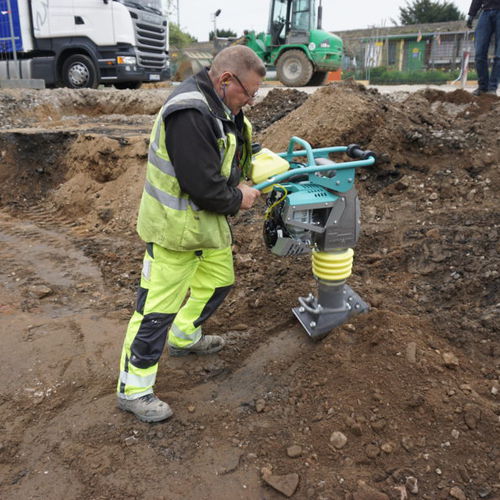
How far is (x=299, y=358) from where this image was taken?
120 inches

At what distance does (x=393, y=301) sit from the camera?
11.7ft

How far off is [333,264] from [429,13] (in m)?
44.7

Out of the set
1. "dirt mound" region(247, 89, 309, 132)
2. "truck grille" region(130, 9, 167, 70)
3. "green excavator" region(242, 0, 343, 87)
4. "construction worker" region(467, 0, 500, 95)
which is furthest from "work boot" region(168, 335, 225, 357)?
"green excavator" region(242, 0, 343, 87)

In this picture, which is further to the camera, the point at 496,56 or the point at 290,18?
the point at 290,18

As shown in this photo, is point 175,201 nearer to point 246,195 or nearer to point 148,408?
point 246,195

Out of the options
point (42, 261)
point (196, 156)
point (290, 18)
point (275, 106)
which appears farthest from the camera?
point (290, 18)

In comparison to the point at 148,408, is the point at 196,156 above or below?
above

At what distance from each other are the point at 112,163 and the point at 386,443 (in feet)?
18.3

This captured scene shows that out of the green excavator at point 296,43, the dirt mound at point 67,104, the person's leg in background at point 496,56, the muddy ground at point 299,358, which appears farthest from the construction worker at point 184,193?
the green excavator at point 296,43

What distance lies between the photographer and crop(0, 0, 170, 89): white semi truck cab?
11016 millimetres

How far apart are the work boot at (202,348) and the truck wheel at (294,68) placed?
13.5m

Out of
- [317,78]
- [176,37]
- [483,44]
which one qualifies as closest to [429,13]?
[176,37]

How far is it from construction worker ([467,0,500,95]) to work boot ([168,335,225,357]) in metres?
6.34

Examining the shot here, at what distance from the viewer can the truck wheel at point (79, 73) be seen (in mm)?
11633
